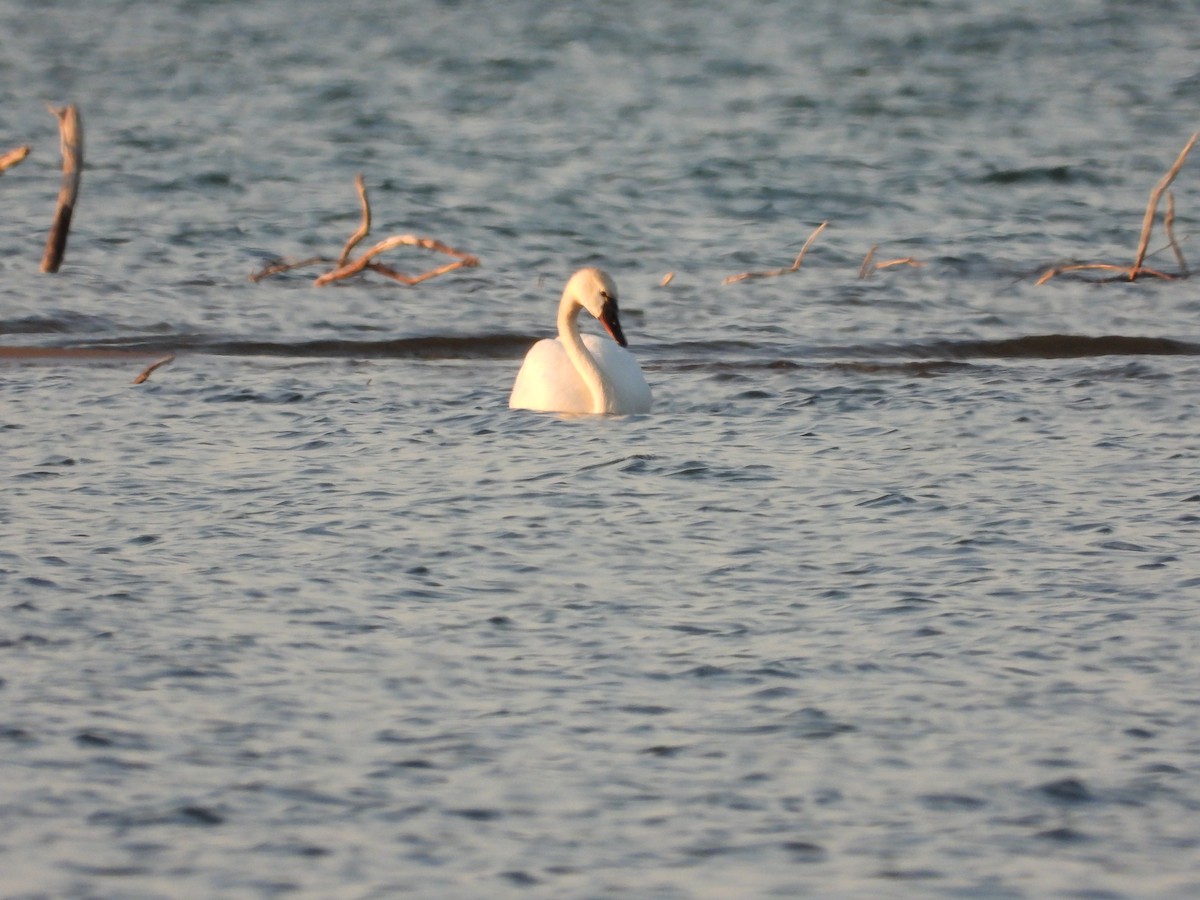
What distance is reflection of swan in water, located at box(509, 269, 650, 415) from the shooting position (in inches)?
465

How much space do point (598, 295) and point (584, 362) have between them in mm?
856

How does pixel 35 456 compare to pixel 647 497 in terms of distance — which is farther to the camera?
pixel 35 456

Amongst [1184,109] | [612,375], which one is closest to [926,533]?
[612,375]

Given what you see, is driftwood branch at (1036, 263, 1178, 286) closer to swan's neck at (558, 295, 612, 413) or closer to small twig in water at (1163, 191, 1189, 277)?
small twig in water at (1163, 191, 1189, 277)

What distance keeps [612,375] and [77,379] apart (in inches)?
134

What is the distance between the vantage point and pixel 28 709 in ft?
21.2

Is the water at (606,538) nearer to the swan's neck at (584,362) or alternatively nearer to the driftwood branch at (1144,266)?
the driftwood branch at (1144,266)

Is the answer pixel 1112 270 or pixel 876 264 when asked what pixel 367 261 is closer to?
pixel 876 264

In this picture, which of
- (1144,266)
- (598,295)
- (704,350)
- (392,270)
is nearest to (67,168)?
(392,270)

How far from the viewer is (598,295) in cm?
1269

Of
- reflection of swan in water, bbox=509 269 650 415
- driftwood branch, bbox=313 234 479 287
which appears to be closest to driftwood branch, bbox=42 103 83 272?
driftwood branch, bbox=313 234 479 287

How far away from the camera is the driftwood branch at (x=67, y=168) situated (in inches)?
497

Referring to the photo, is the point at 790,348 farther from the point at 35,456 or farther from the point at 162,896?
the point at 162,896

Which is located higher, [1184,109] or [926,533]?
[1184,109]
